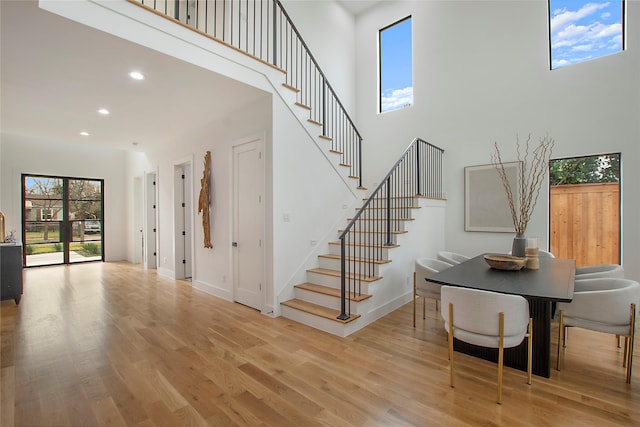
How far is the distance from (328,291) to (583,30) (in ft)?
17.4

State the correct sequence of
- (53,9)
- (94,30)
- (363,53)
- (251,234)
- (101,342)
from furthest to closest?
(363,53)
(251,234)
(101,342)
(94,30)
(53,9)

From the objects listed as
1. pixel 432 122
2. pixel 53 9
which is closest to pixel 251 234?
pixel 53 9

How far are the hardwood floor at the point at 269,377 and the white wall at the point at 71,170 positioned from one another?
15.3 ft

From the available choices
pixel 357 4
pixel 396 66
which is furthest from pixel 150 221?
pixel 357 4

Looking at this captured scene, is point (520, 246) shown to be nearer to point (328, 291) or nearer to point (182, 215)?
point (328, 291)

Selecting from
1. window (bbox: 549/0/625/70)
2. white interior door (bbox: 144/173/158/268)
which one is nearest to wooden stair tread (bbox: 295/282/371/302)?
window (bbox: 549/0/625/70)

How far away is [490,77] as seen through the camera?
16.7ft

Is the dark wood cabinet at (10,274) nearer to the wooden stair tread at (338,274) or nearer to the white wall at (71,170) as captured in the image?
the white wall at (71,170)

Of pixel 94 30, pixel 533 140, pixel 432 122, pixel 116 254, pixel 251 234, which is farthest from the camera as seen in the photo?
pixel 116 254

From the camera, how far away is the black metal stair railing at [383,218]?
373 centimetres

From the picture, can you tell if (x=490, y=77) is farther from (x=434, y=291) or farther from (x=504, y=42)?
(x=434, y=291)

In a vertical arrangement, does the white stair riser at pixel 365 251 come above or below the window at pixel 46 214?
below

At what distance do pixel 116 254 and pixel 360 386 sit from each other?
888cm

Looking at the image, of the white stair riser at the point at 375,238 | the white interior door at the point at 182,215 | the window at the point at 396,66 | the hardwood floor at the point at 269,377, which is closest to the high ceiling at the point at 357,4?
the window at the point at 396,66
